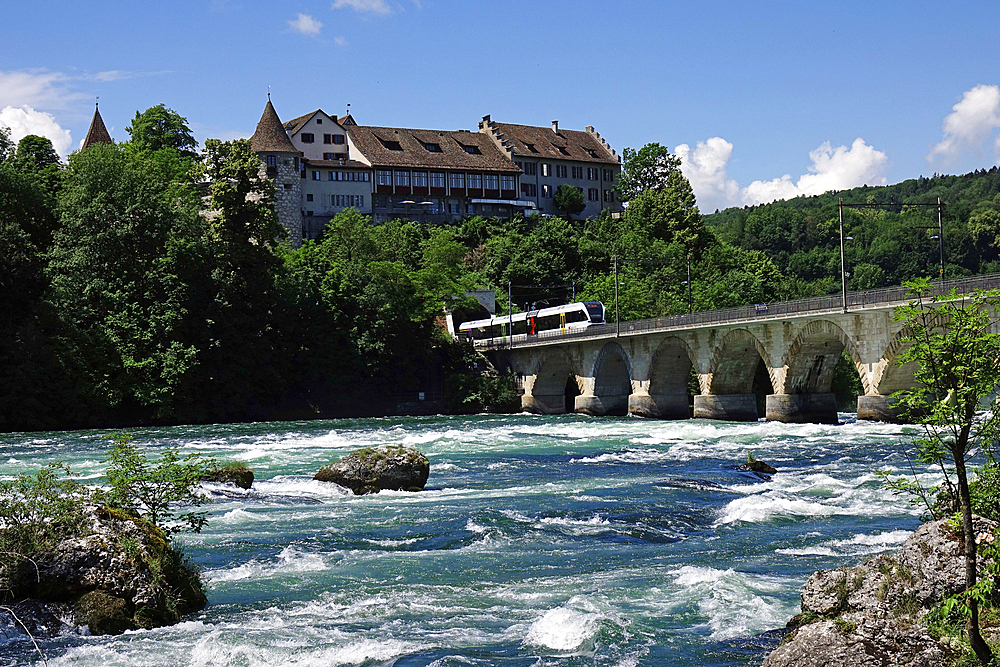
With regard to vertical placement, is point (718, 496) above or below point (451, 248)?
below

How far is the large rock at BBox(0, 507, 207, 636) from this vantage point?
1281 cm

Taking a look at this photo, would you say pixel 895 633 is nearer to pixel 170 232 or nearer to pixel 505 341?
pixel 170 232

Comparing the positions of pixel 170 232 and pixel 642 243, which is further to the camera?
pixel 642 243

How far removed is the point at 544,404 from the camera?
261 feet

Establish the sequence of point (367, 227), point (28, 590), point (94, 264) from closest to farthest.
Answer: point (28, 590), point (94, 264), point (367, 227)

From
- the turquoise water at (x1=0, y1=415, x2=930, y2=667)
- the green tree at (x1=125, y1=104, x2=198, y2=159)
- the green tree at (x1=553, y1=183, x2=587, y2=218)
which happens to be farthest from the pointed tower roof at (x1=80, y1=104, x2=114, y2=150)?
the turquoise water at (x1=0, y1=415, x2=930, y2=667)

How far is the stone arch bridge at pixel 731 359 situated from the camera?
46.5 meters

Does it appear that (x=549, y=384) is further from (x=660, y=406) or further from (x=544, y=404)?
(x=660, y=406)

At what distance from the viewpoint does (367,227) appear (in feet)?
306

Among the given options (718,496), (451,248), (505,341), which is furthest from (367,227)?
(718,496)

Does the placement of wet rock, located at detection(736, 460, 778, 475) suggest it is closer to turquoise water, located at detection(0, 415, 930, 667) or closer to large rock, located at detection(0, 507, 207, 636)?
turquoise water, located at detection(0, 415, 930, 667)

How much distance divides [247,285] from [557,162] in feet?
183

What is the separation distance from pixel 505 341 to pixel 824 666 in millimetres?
74307

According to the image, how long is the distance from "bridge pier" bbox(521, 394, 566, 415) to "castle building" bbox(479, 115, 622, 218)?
131ft
